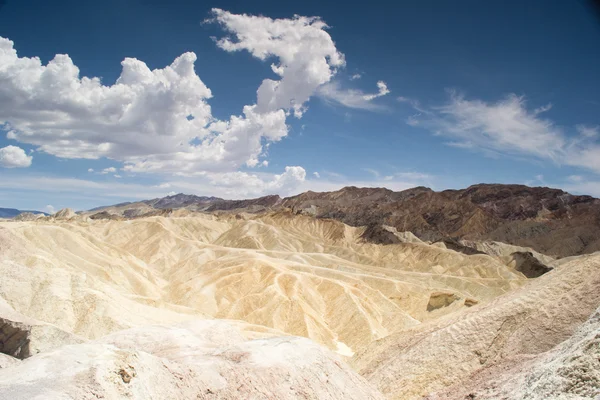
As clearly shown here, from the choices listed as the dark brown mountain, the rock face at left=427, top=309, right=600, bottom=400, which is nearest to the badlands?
the rock face at left=427, top=309, right=600, bottom=400

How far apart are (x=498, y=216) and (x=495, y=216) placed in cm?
408

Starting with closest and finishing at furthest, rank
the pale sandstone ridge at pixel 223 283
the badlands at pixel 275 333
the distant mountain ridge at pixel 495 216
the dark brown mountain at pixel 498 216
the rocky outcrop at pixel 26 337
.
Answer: the badlands at pixel 275 333
the rocky outcrop at pixel 26 337
the pale sandstone ridge at pixel 223 283
the distant mountain ridge at pixel 495 216
the dark brown mountain at pixel 498 216

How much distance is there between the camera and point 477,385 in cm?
1480

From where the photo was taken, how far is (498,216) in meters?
163

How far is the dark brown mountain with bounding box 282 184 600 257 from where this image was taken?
13223 cm

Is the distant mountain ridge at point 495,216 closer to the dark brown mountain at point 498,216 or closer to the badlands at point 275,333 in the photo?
the dark brown mountain at point 498,216

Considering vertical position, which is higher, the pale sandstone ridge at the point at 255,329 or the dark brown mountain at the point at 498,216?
the dark brown mountain at the point at 498,216

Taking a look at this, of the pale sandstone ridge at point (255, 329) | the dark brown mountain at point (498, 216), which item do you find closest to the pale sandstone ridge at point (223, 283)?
the pale sandstone ridge at point (255, 329)

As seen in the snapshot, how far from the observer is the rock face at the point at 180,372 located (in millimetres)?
9703

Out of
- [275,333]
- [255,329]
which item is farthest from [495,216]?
[255,329]

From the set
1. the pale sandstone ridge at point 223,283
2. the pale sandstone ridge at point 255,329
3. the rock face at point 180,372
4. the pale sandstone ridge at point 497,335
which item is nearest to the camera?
the rock face at point 180,372

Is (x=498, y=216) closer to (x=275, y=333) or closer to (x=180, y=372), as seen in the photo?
(x=275, y=333)

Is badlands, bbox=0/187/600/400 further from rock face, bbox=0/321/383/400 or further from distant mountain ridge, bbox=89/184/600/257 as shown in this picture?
distant mountain ridge, bbox=89/184/600/257

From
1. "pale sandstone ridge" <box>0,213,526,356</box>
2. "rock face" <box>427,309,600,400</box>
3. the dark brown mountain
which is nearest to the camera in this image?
"rock face" <box>427,309,600,400</box>
